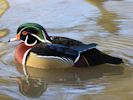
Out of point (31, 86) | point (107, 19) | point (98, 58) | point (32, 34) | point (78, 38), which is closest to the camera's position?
point (31, 86)

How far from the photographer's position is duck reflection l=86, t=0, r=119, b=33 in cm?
759

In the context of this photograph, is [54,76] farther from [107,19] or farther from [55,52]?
[107,19]

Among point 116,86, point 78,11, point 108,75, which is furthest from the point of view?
point 78,11

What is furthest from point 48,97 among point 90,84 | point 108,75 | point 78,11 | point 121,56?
point 78,11

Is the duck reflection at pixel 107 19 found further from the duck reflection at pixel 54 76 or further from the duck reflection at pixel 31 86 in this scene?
the duck reflection at pixel 31 86

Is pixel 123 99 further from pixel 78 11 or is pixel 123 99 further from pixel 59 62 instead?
pixel 78 11

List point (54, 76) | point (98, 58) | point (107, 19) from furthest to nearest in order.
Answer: point (107, 19) < point (98, 58) < point (54, 76)

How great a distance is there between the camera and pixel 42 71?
6.07m

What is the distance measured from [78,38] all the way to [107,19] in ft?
3.86

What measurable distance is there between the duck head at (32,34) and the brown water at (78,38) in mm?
344

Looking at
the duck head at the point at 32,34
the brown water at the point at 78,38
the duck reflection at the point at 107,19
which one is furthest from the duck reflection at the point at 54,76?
the duck reflection at the point at 107,19

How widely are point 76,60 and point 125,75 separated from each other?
61 cm

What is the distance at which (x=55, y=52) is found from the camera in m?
5.95

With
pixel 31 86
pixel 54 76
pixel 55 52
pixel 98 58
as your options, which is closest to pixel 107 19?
pixel 98 58
